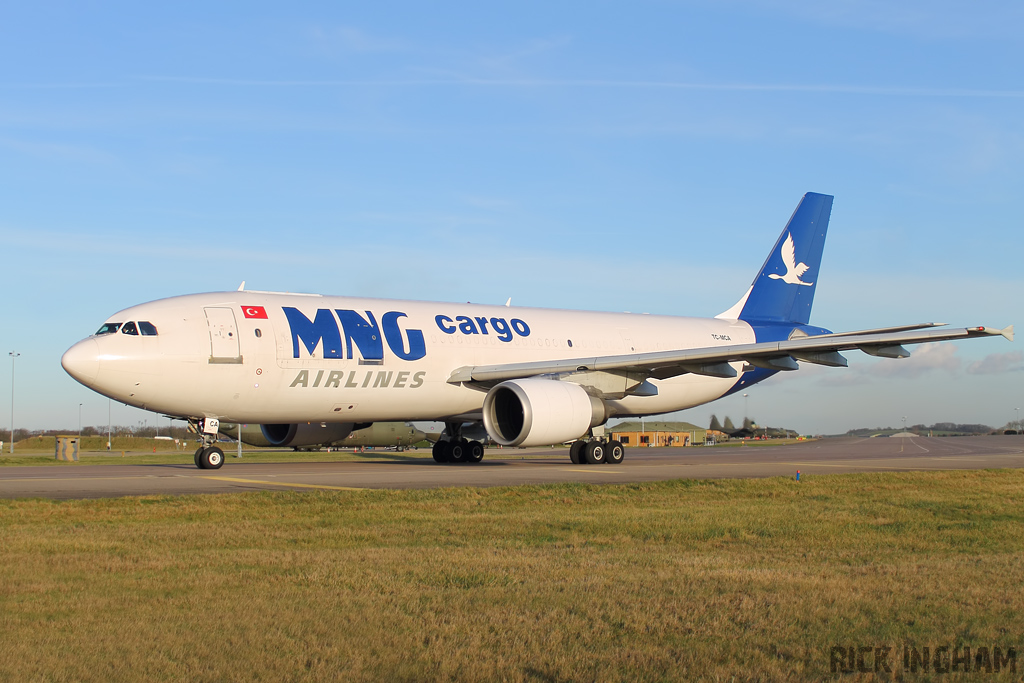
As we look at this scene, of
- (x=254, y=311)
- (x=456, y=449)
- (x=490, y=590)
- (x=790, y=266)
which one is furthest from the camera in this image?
(x=790, y=266)

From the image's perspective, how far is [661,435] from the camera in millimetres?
84375

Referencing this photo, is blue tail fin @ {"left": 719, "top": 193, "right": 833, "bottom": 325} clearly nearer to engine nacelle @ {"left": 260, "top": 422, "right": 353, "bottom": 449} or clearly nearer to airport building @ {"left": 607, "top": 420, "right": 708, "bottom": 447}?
engine nacelle @ {"left": 260, "top": 422, "right": 353, "bottom": 449}

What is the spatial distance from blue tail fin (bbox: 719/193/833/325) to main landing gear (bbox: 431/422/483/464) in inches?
421

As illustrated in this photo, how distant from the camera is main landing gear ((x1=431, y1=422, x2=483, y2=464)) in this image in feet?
84.6

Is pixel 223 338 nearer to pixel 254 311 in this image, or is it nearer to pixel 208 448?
pixel 254 311

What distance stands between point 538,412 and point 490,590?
1398 centimetres

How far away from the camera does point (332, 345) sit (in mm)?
20828

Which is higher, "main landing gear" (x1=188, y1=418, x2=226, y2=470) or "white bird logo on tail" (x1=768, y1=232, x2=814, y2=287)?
"white bird logo on tail" (x1=768, y1=232, x2=814, y2=287)

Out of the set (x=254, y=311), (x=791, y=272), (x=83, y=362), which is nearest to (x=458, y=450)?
(x=254, y=311)

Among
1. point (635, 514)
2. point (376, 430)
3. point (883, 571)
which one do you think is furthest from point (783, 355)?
point (376, 430)

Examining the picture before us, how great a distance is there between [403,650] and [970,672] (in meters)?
2.70

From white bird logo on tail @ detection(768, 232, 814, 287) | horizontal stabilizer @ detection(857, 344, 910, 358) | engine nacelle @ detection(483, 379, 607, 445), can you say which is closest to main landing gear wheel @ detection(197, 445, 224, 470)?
engine nacelle @ detection(483, 379, 607, 445)

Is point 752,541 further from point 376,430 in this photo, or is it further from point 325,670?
point 376,430

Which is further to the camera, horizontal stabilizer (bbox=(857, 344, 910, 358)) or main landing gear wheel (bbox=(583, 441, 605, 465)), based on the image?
main landing gear wheel (bbox=(583, 441, 605, 465))
